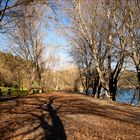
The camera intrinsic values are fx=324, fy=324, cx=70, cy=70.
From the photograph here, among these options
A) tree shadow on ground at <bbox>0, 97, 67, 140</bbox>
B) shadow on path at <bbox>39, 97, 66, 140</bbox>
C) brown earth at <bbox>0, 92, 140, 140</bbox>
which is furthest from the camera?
brown earth at <bbox>0, 92, 140, 140</bbox>

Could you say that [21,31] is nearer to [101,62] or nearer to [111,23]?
[101,62]

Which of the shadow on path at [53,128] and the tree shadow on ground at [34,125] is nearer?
the tree shadow on ground at [34,125]

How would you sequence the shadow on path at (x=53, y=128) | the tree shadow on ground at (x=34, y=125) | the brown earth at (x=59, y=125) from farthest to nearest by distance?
the brown earth at (x=59, y=125) < the shadow on path at (x=53, y=128) < the tree shadow on ground at (x=34, y=125)

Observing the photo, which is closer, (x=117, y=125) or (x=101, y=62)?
(x=117, y=125)

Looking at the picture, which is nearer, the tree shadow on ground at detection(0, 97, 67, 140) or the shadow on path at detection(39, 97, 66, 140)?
the tree shadow on ground at detection(0, 97, 67, 140)

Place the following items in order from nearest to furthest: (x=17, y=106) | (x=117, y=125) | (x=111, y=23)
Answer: (x=117, y=125) → (x=17, y=106) → (x=111, y=23)

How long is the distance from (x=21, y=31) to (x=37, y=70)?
509 cm

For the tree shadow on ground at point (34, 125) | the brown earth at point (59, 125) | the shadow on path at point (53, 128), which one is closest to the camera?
the tree shadow on ground at point (34, 125)

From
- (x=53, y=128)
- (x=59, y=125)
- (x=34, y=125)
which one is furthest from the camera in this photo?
(x=59, y=125)

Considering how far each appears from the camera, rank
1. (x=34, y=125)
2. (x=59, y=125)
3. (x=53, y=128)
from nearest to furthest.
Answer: (x=53, y=128) < (x=34, y=125) < (x=59, y=125)

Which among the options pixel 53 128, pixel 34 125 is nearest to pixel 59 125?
pixel 53 128

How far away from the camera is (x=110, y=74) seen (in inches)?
982

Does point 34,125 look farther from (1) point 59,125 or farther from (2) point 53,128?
(1) point 59,125

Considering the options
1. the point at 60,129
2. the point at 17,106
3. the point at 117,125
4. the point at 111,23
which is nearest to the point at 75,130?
the point at 60,129
